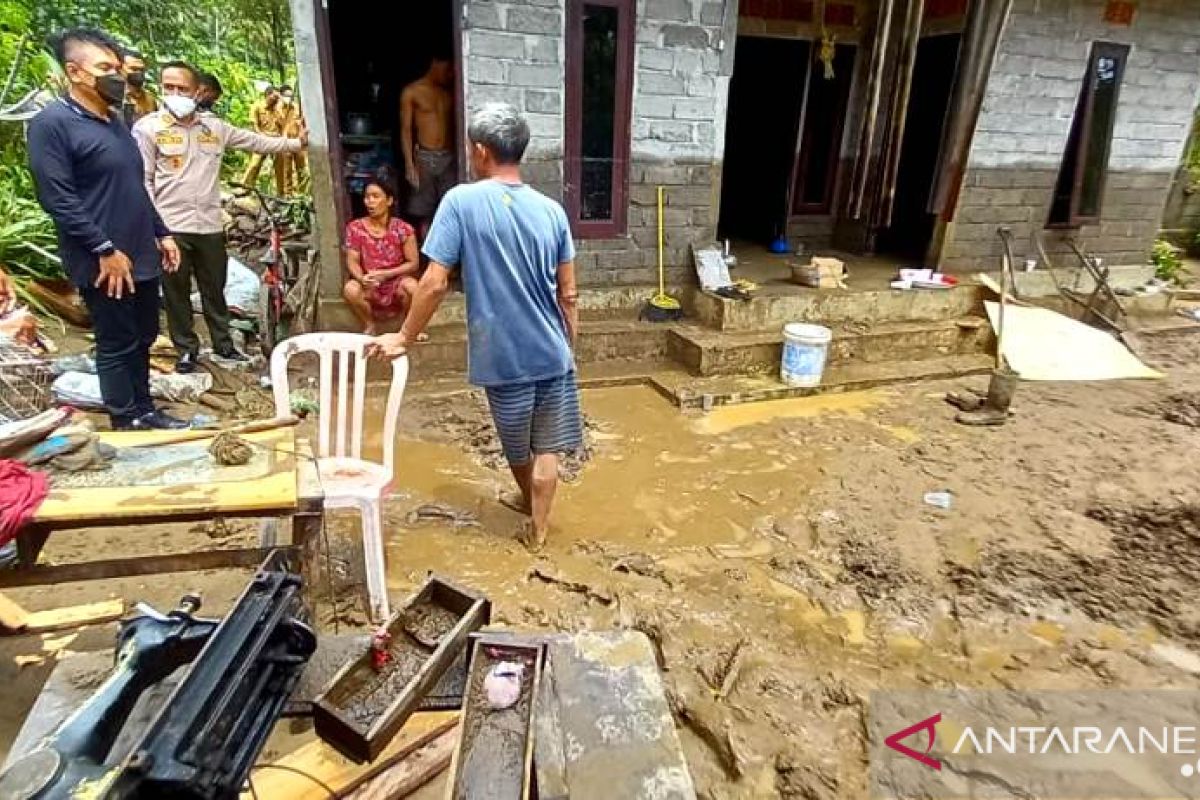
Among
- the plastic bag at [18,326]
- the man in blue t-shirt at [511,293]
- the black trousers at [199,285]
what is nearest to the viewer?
the man in blue t-shirt at [511,293]

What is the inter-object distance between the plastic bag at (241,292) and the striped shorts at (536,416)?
3.71 metres

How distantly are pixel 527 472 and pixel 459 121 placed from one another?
10.1 ft

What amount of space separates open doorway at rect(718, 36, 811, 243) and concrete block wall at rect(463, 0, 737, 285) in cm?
206

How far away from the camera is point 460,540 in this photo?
138 inches

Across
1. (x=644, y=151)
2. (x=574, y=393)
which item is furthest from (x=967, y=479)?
(x=644, y=151)

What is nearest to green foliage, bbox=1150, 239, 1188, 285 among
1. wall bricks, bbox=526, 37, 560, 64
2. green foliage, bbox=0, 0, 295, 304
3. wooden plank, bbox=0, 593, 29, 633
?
wall bricks, bbox=526, 37, 560, 64

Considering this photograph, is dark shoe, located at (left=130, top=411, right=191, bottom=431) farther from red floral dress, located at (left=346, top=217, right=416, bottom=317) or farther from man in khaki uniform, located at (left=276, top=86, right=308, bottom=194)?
man in khaki uniform, located at (left=276, top=86, right=308, bottom=194)

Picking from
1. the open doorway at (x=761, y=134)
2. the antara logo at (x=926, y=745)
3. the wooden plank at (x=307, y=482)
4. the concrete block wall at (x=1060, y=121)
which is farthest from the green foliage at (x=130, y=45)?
the concrete block wall at (x=1060, y=121)

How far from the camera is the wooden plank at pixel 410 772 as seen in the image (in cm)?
173

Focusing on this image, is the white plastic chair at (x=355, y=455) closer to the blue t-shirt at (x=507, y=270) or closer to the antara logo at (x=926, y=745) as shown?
the blue t-shirt at (x=507, y=270)

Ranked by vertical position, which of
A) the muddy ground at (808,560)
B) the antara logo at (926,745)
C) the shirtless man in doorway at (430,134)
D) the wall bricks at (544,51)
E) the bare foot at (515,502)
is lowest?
the antara logo at (926,745)

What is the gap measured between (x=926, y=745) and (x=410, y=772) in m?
1.76

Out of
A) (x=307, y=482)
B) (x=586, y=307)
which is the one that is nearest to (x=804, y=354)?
(x=586, y=307)

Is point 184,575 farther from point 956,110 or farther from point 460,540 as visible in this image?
point 956,110
